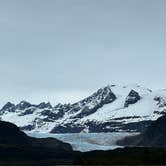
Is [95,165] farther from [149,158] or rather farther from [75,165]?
[149,158]

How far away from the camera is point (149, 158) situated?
16225 cm

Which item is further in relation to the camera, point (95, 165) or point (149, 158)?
point (149, 158)

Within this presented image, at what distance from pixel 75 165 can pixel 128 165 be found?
13182 mm

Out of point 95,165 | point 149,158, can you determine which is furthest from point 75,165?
point 149,158

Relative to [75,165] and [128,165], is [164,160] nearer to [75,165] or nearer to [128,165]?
[128,165]

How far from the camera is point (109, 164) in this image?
15775 cm

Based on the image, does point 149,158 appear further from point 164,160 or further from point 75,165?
point 75,165

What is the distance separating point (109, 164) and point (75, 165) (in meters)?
9.32

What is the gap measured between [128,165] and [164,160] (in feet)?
30.5

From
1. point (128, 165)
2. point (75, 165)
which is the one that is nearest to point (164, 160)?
point (128, 165)

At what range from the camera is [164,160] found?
153250mm

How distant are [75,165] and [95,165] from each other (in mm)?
6226

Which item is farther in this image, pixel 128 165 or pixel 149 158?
Result: pixel 149 158

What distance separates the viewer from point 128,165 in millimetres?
151000
